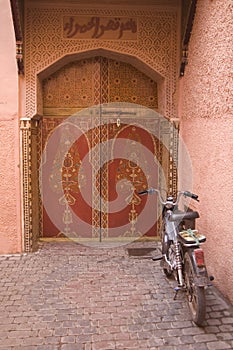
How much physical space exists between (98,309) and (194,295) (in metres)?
0.96

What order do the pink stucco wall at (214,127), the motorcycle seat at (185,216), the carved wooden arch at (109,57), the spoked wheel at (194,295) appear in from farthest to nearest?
the carved wooden arch at (109,57), the motorcycle seat at (185,216), the pink stucco wall at (214,127), the spoked wheel at (194,295)

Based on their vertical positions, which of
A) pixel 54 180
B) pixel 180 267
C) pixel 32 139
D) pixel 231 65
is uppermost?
pixel 231 65

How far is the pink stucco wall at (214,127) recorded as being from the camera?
3594mm

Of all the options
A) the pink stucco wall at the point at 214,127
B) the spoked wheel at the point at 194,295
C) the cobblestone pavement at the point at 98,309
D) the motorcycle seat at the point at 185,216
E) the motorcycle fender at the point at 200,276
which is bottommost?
the cobblestone pavement at the point at 98,309

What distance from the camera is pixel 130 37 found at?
202 inches

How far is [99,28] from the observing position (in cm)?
509

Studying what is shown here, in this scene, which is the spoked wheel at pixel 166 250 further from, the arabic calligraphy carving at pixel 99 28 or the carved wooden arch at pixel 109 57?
the arabic calligraphy carving at pixel 99 28

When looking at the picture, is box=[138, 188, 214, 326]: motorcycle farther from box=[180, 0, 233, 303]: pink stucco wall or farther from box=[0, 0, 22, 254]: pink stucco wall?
box=[0, 0, 22, 254]: pink stucco wall

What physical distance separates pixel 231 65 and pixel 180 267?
83.3 inches

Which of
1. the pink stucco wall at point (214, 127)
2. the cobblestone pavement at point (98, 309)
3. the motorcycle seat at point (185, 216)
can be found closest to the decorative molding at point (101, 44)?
the pink stucco wall at point (214, 127)

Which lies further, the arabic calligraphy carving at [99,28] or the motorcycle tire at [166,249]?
the arabic calligraphy carving at [99,28]

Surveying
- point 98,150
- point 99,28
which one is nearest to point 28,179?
point 98,150

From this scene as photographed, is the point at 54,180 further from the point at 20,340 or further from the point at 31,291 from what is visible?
the point at 20,340

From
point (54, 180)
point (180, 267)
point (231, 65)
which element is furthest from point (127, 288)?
point (231, 65)
